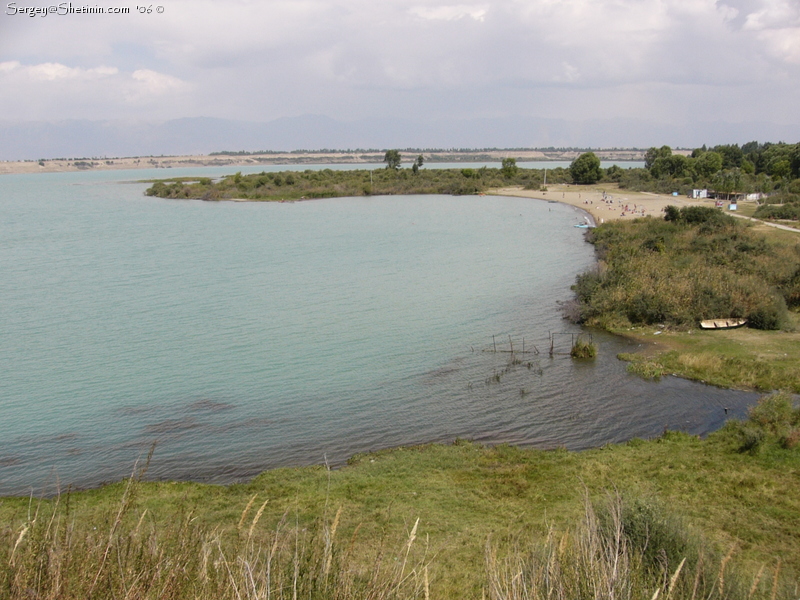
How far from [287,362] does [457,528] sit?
1137 cm

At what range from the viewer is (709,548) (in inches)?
305

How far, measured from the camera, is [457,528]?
34.6 ft

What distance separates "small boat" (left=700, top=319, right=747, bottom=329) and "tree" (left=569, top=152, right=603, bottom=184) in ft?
259

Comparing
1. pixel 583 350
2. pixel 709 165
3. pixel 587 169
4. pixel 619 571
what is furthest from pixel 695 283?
pixel 587 169

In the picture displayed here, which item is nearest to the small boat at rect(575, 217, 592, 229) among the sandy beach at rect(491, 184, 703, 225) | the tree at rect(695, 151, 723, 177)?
the sandy beach at rect(491, 184, 703, 225)

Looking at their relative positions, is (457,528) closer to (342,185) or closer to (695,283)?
(695,283)

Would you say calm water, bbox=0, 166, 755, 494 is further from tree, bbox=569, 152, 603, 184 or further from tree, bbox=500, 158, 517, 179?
tree, bbox=500, 158, 517, 179

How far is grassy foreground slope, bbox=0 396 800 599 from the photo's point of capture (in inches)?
190

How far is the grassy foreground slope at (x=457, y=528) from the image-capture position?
4816 millimetres

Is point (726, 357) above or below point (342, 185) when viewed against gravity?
below

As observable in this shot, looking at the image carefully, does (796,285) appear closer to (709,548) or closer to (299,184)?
(709,548)

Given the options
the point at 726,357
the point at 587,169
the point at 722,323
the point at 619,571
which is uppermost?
the point at 587,169

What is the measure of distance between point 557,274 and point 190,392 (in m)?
22.8

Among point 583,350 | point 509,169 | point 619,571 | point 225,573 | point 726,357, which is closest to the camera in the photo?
point 225,573
